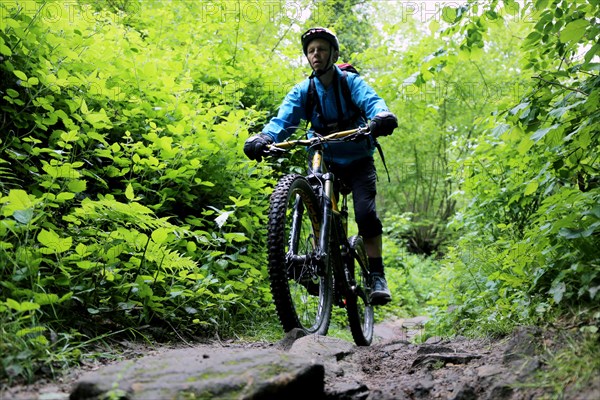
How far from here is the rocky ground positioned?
1.80 metres

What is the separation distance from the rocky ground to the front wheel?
902mm

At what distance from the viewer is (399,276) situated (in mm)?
10781

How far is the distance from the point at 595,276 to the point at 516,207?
302 centimetres

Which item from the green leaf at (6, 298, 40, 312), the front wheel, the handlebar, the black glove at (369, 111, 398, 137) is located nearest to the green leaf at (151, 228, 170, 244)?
the green leaf at (6, 298, 40, 312)

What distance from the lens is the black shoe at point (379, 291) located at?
15.1 feet

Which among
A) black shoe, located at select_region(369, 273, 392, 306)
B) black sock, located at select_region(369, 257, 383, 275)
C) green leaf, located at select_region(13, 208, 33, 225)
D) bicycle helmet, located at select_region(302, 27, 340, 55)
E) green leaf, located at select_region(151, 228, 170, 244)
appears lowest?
black shoe, located at select_region(369, 273, 392, 306)

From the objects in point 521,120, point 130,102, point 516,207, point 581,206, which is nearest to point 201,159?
point 130,102

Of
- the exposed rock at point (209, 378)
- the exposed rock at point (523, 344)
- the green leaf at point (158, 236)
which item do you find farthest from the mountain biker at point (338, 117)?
the exposed rock at point (209, 378)

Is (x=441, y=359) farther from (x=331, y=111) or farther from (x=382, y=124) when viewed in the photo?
(x=331, y=111)

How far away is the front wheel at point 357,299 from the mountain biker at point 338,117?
4.9 inches

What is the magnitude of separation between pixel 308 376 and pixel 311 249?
1.73m

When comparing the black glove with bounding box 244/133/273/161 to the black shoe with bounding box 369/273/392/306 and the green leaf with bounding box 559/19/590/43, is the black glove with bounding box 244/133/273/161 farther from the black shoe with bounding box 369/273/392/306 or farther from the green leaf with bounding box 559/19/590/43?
the green leaf with bounding box 559/19/590/43

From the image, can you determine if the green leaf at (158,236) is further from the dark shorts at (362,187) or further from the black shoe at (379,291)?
the black shoe at (379,291)

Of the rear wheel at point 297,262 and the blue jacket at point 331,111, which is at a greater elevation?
the blue jacket at point 331,111
